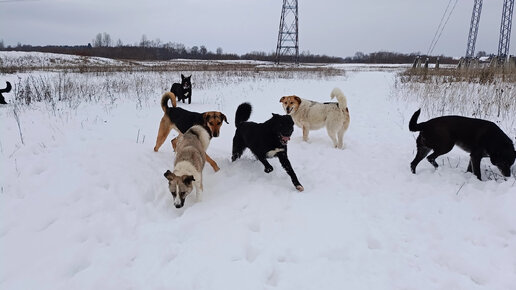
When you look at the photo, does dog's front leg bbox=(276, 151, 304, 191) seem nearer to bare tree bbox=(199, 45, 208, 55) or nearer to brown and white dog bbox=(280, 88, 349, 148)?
brown and white dog bbox=(280, 88, 349, 148)

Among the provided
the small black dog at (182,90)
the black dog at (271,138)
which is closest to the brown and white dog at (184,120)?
the black dog at (271,138)

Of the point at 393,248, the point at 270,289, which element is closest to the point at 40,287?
the point at 270,289

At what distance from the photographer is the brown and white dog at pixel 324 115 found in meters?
6.70

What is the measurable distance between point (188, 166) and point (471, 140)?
14.4 ft

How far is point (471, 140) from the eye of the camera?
14.9ft

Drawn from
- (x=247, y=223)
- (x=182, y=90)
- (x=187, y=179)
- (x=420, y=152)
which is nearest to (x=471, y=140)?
(x=420, y=152)

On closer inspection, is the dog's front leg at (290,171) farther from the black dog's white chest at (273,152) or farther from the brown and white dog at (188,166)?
the brown and white dog at (188,166)

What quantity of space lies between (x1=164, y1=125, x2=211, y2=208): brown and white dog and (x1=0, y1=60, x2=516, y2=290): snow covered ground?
26cm

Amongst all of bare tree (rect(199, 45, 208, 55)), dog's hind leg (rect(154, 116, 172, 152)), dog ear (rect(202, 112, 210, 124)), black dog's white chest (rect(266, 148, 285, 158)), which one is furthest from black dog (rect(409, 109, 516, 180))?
bare tree (rect(199, 45, 208, 55))

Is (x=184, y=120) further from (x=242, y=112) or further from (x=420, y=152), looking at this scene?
(x=420, y=152)

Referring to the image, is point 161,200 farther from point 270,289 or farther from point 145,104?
point 145,104

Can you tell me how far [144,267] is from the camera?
2.96 metres

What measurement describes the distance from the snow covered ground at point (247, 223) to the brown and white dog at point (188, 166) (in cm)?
26

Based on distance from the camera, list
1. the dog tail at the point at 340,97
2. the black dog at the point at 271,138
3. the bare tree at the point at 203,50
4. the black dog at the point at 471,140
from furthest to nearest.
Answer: the bare tree at the point at 203,50
the dog tail at the point at 340,97
the black dog at the point at 271,138
the black dog at the point at 471,140
